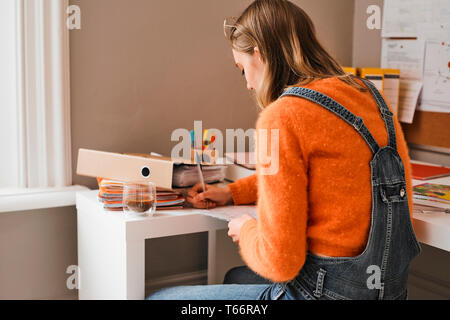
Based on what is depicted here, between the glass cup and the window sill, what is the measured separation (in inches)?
18.2

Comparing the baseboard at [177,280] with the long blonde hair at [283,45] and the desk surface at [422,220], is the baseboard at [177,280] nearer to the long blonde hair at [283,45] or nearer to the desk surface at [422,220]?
the desk surface at [422,220]

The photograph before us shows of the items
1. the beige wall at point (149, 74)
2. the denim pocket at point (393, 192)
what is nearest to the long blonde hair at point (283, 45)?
the denim pocket at point (393, 192)

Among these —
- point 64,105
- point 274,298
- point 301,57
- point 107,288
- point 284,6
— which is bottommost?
point 107,288

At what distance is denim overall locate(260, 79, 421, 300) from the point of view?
964 mm

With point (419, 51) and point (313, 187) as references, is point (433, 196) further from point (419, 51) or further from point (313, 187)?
point (419, 51)

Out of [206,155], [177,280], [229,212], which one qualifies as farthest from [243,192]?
[177,280]

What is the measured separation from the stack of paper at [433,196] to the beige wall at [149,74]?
84 centimetres

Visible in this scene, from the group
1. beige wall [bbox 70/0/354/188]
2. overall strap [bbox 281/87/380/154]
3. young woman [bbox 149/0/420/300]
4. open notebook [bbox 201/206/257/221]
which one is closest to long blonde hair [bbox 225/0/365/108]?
young woman [bbox 149/0/420/300]

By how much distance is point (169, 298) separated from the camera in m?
A: 1.22

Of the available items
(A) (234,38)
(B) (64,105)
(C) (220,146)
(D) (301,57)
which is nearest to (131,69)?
(B) (64,105)

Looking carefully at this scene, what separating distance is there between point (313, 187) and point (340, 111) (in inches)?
5.9

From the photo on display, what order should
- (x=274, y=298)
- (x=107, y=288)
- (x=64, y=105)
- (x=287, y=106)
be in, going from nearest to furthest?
(x=287, y=106) < (x=274, y=298) < (x=107, y=288) < (x=64, y=105)

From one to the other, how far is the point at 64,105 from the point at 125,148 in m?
0.26

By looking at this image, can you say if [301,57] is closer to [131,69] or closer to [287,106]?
[287,106]
